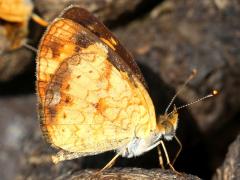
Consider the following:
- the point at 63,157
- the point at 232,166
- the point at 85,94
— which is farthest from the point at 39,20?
the point at 232,166

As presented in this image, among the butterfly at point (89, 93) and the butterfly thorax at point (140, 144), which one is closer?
the butterfly at point (89, 93)

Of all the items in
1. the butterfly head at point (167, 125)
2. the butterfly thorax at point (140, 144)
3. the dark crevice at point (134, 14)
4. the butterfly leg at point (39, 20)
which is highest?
the butterfly leg at point (39, 20)

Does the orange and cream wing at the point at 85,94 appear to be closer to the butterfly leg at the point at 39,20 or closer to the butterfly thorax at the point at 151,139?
the butterfly thorax at the point at 151,139

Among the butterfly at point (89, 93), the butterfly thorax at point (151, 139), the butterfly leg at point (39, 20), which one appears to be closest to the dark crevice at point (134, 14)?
the butterfly leg at point (39, 20)

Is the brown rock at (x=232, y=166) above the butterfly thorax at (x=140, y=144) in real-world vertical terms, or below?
below

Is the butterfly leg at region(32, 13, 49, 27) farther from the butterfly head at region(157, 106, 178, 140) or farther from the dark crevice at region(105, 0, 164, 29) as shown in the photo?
the butterfly head at region(157, 106, 178, 140)
